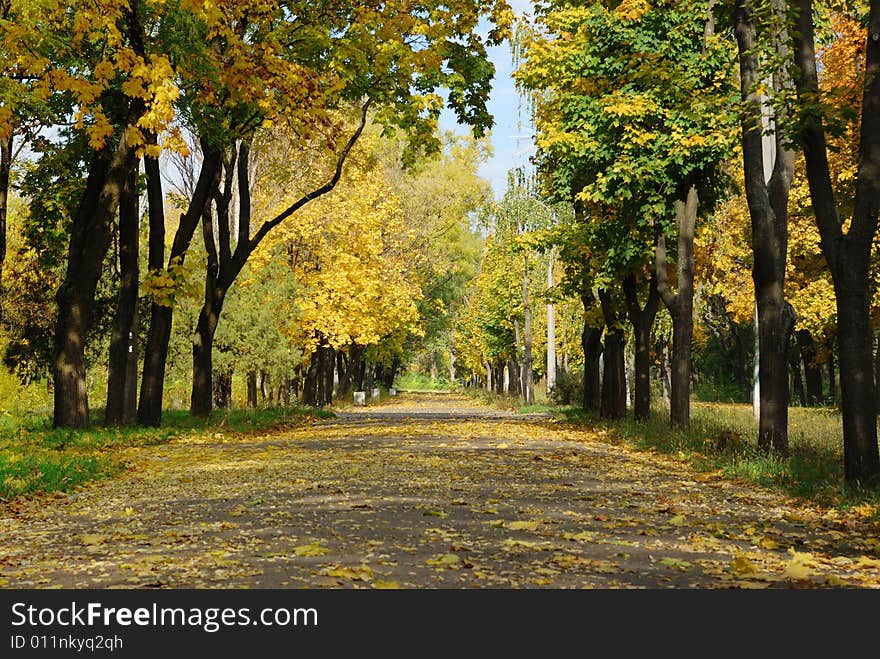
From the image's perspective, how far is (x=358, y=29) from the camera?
867 inches

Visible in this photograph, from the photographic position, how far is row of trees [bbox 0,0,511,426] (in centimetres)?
1538

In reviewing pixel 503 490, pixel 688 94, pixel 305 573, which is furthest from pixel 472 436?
pixel 305 573

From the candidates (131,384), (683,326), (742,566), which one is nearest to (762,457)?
(683,326)

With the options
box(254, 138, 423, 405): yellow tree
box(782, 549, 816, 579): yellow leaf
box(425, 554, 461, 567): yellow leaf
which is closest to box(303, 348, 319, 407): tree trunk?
box(254, 138, 423, 405): yellow tree

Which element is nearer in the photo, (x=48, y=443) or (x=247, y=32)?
(x=48, y=443)

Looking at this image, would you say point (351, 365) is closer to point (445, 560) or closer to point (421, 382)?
point (445, 560)

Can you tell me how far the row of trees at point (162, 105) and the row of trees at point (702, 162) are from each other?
8.74 feet

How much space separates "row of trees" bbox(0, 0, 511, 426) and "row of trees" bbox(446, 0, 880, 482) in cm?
266

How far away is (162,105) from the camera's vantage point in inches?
569

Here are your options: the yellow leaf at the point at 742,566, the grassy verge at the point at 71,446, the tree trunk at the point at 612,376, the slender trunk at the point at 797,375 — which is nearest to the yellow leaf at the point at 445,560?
the yellow leaf at the point at 742,566

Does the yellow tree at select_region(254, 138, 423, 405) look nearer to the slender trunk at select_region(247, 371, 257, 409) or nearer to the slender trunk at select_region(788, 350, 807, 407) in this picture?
the slender trunk at select_region(247, 371, 257, 409)

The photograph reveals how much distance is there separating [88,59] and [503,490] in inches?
512

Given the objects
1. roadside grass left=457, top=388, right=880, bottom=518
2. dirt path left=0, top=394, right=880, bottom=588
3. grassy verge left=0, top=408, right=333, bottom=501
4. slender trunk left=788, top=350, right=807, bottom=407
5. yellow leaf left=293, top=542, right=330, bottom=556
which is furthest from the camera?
slender trunk left=788, top=350, right=807, bottom=407
